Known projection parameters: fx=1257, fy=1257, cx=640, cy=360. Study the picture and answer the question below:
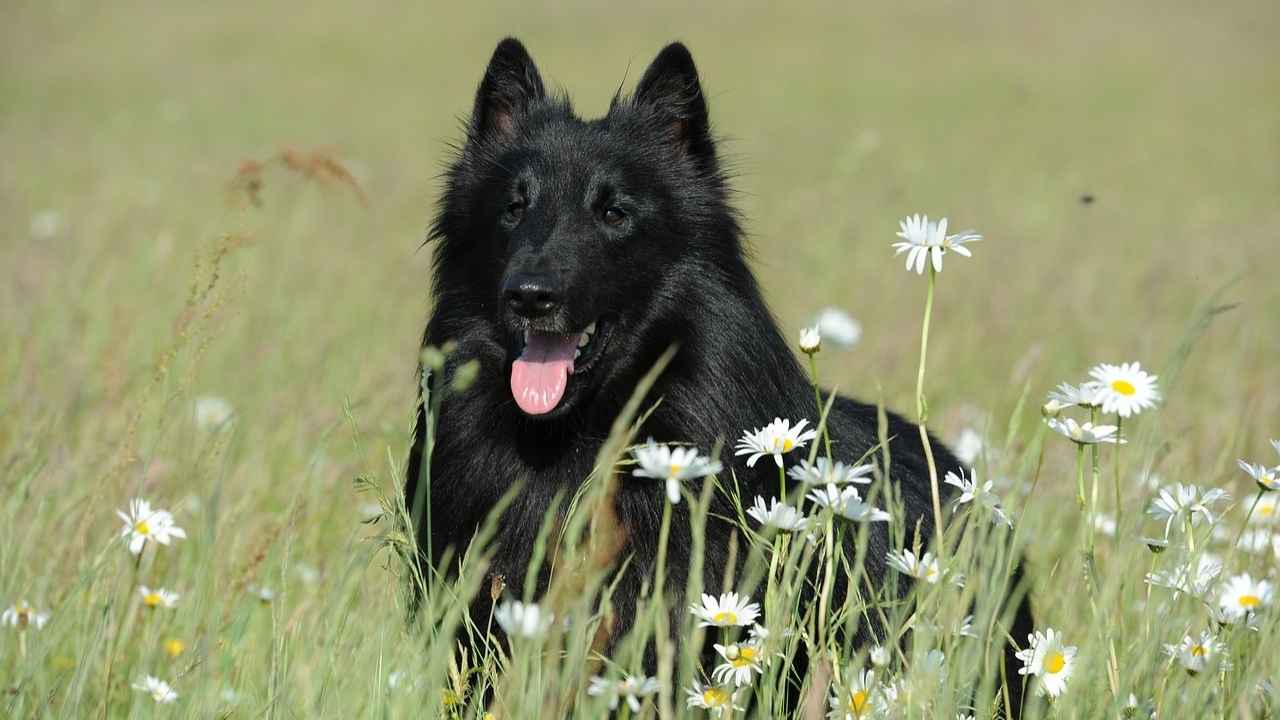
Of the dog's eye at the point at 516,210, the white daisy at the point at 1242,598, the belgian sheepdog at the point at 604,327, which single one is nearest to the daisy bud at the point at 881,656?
the white daisy at the point at 1242,598

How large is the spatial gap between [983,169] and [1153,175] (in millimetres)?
2093

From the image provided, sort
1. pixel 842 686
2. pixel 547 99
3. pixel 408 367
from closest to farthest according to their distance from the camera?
pixel 842 686 < pixel 547 99 < pixel 408 367

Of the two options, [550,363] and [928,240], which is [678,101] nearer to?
[550,363]

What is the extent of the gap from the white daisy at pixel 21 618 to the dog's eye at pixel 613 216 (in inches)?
72.2

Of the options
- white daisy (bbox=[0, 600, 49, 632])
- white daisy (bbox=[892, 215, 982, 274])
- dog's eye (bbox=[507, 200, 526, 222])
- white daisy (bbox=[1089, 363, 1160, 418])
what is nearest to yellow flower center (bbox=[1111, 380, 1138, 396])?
white daisy (bbox=[1089, 363, 1160, 418])

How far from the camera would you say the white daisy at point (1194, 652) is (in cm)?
260

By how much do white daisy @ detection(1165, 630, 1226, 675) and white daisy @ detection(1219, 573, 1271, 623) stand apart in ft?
0.23

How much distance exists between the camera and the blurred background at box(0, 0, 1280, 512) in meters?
5.23

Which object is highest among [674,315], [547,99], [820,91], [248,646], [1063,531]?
[820,91]

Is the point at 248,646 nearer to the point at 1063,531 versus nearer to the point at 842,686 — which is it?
the point at 842,686

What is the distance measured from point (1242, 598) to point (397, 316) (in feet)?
19.5

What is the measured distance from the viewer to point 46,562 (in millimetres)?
3854

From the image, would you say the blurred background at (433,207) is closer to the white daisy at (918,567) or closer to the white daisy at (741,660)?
the white daisy at (918,567)

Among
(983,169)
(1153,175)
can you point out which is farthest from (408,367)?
(1153,175)
